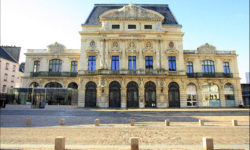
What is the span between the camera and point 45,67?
33.6m

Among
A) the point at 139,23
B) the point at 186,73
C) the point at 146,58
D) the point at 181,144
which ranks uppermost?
the point at 139,23

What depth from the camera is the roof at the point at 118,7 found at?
33.7 m

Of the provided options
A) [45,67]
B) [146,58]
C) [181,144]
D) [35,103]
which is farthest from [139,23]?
[181,144]

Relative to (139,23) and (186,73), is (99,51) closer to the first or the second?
(139,23)


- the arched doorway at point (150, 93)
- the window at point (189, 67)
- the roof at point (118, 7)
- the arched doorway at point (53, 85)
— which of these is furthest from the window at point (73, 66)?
the window at point (189, 67)

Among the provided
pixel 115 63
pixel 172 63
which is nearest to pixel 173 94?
pixel 172 63

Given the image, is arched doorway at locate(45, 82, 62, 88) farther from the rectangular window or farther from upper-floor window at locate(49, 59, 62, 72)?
the rectangular window

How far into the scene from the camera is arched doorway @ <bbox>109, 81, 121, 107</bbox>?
29.5 meters

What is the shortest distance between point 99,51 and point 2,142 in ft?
81.1

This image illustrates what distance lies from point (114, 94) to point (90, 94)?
174 inches

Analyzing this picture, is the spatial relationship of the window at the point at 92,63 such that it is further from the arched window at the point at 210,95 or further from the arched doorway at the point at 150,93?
the arched window at the point at 210,95

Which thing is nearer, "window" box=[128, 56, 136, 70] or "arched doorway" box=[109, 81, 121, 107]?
"arched doorway" box=[109, 81, 121, 107]

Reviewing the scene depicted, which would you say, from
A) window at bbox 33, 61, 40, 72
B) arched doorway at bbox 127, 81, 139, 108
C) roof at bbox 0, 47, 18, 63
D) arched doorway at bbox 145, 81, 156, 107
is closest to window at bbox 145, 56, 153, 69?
arched doorway at bbox 145, 81, 156, 107

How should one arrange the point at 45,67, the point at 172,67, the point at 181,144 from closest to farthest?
the point at 181,144 → the point at 172,67 → the point at 45,67
